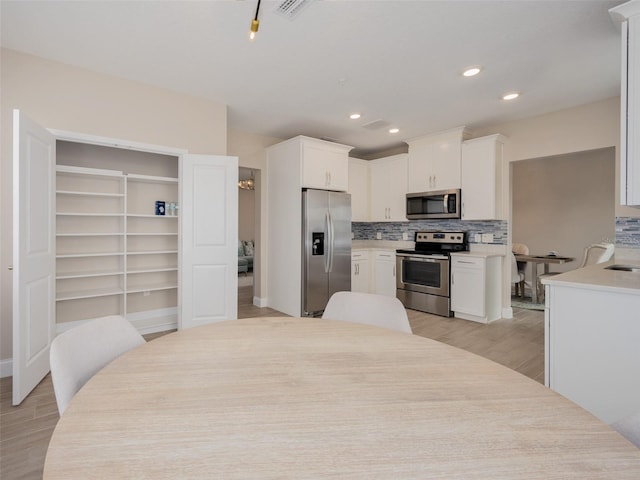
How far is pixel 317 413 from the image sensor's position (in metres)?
0.73

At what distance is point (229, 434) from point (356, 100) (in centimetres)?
365

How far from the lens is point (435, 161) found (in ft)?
15.7

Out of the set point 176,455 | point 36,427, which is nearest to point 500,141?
point 176,455

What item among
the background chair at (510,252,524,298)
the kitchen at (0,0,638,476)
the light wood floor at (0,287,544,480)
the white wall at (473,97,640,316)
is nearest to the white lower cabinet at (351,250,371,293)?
the light wood floor at (0,287,544,480)

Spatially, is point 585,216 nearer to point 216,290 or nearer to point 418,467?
point 216,290

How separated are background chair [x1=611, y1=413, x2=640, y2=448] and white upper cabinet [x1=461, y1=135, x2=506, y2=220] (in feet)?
12.7

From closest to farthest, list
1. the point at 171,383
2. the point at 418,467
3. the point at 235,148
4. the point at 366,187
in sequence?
the point at 418,467 < the point at 171,383 < the point at 235,148 < the point at 366,187

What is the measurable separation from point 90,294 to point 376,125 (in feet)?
13.1

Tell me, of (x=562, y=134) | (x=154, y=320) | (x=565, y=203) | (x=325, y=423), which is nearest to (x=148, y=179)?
(x=154, y=320)

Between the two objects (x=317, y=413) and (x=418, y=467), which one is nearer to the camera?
(x=418, y=467)

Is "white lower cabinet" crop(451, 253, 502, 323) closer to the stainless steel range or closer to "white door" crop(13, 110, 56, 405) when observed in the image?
the stainless steel range

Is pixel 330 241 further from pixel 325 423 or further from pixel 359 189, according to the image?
pixel 325 423

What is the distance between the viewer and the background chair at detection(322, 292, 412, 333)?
161 centimetres

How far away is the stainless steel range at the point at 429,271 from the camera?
4.43 metres
